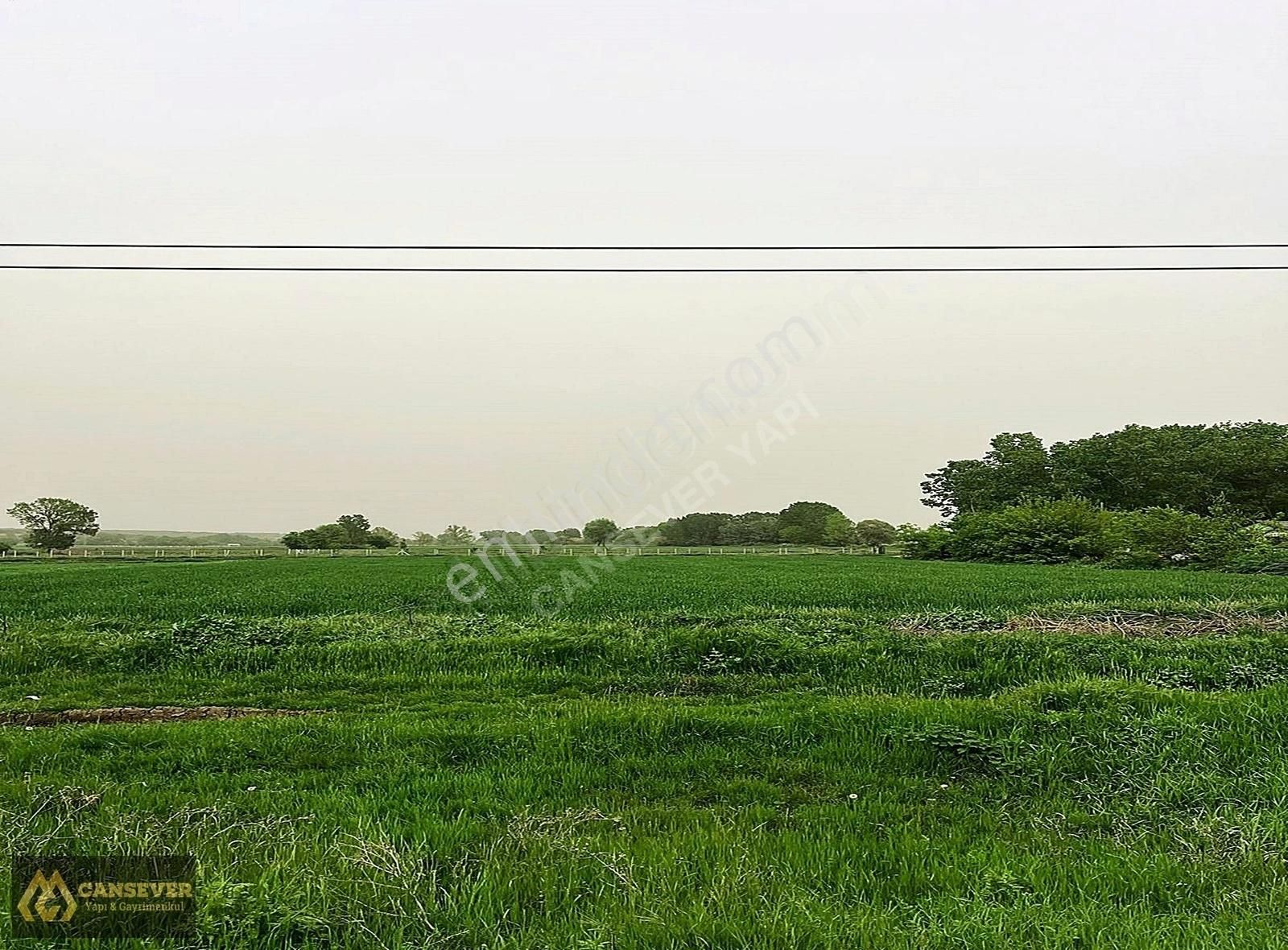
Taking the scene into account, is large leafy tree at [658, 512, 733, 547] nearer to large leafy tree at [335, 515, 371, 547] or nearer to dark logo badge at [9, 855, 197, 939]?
large leafy tree at [335, 515, 371, 547]

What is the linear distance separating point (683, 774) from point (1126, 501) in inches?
2301

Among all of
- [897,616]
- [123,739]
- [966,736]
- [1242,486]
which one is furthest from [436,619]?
[1242,486]

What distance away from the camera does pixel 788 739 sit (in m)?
7.04

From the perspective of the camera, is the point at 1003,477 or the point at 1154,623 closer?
the point at 1154,623

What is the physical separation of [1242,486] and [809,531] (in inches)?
1185

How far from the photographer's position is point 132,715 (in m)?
8.47

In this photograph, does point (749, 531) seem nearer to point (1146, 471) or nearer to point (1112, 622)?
point (1146, 471)

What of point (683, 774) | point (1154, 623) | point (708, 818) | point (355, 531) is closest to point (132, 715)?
point (683, 774)

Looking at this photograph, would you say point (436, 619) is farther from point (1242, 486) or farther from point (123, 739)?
point (1242, 486)

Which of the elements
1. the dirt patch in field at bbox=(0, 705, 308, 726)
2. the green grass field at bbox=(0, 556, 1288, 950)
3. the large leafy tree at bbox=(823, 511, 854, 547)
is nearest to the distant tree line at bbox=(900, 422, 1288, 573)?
the large leafy tree at bbox=(823, 511, 854, 547)

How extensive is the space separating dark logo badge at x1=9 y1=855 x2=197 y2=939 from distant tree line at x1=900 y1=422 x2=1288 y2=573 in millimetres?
32446

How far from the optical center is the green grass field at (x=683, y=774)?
3383 mm

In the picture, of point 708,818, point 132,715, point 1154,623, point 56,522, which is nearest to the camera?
point 708,818
